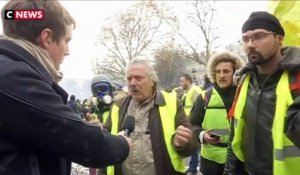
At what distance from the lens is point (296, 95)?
286 centimetres

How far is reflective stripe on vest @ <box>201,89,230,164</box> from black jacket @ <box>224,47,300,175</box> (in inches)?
59.9

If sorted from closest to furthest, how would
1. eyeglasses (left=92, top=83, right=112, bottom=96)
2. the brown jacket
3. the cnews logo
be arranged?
the cnews logo, the brown jacket, eyeglasses (left=92, top=83, right=112, bottom=96)

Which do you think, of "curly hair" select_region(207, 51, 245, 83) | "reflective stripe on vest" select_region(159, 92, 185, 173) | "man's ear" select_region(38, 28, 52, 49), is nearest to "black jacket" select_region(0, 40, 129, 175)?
"man's ear" select_region(38, 28, 52, 49)

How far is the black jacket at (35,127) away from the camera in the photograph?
167 cm

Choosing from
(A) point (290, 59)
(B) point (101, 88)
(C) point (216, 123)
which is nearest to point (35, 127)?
(A) point (290, 59)

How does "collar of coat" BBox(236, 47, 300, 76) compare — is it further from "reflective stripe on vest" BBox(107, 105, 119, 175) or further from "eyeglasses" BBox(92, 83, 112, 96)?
"eyeglasses" BBox(92, 83, 112, 96)

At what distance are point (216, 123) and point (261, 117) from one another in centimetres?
185

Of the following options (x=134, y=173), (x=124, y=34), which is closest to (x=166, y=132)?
(x=134, y=173)

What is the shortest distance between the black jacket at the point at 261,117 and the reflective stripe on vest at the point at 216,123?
4.99 feet

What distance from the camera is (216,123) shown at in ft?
16.3

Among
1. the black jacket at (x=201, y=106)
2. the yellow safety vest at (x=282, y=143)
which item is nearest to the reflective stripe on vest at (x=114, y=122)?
the yellow safety vest at (x=282, y=143)

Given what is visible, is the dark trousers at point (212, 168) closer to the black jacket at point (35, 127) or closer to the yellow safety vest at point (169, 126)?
the yellow safety vest at point (169, 126)

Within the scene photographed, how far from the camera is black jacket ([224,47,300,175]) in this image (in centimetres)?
305

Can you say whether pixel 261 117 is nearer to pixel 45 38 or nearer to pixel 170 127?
pixel 170 127
